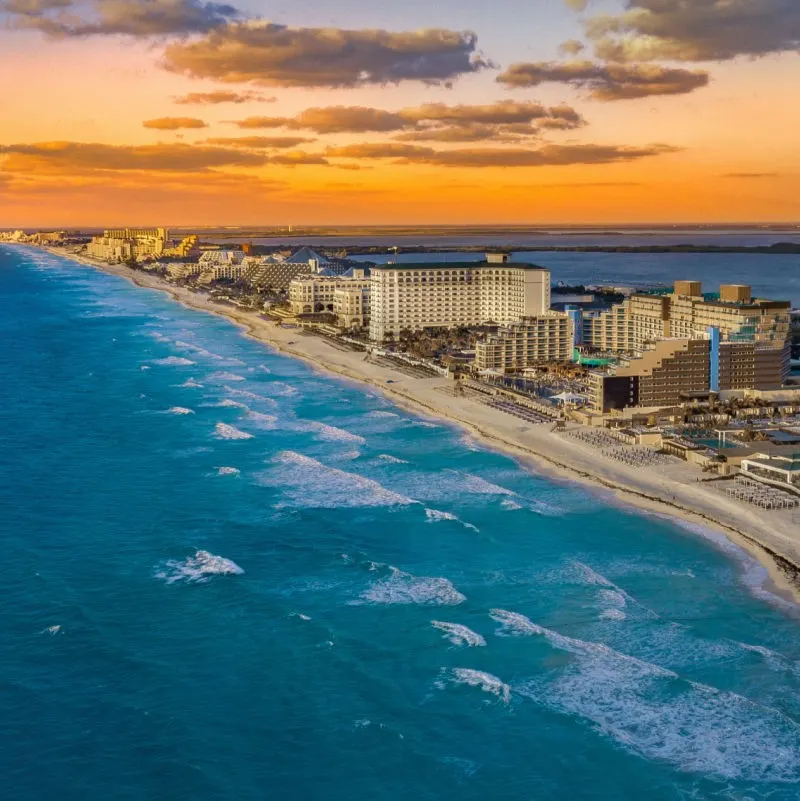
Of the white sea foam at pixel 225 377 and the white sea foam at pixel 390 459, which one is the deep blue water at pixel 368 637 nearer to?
the white sea foam at pixel 390 459

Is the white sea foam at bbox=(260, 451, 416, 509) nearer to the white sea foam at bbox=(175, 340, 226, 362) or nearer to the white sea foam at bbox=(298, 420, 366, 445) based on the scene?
the white sea foam at bbox=(298, 420, 366, 445)

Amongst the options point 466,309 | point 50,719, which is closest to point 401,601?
point 50,719

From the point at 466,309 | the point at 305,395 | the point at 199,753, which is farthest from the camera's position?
the point at 466,309

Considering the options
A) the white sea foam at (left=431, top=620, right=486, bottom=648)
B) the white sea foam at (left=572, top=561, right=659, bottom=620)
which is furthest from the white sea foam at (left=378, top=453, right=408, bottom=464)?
the white sea foam at (left=431, top=620, right=486, bottom=648)

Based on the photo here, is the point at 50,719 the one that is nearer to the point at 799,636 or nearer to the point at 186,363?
the point at 799,636

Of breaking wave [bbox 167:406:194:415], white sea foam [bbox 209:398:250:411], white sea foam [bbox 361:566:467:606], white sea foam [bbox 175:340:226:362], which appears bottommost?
white sea foam [bbox 361:566:467:606]
